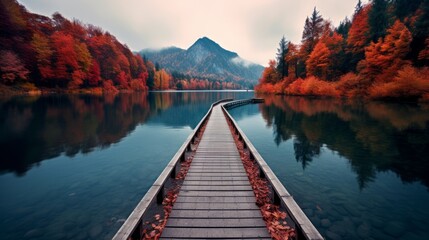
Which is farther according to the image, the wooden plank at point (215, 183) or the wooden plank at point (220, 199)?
the wooden plank at point (215, 183)

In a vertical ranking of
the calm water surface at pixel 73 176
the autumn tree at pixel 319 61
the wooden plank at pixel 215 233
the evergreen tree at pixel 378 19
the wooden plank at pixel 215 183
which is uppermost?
the evergreen tree at pixel 378 19

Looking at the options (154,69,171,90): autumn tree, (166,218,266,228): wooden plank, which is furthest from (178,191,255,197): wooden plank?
(154,69,171,90): autumn tree

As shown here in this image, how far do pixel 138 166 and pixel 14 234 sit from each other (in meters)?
5.22

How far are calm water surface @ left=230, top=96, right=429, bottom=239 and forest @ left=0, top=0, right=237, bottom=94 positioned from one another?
56529mm

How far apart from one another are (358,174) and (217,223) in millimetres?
8478

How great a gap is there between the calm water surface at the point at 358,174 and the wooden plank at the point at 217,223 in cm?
243

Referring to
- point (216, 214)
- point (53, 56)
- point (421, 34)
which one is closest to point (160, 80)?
point (53, 56)

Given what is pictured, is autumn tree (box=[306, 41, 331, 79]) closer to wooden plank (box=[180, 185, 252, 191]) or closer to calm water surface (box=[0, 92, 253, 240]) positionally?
calm water surface (box=[0, 92, 253, 240])

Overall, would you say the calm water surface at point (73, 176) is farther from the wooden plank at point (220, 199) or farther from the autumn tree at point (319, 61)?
the autumn tree at point (319, 61)

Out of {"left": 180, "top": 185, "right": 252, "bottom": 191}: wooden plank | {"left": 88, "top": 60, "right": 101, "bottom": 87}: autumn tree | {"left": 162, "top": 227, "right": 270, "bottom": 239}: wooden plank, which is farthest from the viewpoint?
{"left": 88, "top": 60, "right": 101, "bottom": 87}: autumn tree

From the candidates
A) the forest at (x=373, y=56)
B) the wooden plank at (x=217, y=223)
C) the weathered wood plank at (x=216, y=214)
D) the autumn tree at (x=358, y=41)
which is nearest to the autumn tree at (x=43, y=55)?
the weathered wood plank at (x=216, y=214)

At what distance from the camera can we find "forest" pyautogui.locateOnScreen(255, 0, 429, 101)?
3088 cm

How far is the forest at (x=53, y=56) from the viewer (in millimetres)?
44469

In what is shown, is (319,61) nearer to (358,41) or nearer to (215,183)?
(358,41)
